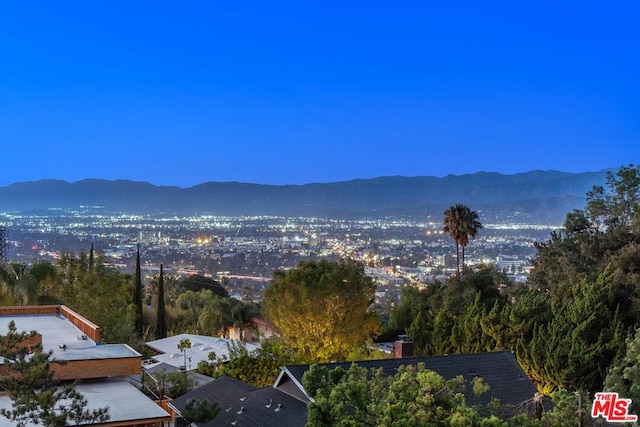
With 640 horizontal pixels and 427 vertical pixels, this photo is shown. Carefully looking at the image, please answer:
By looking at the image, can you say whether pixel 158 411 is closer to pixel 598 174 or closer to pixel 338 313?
pixel 338 313

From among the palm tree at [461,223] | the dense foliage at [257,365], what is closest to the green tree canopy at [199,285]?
the palm tree at [461,223]

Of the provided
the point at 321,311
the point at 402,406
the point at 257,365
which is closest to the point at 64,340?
the point at 257,365

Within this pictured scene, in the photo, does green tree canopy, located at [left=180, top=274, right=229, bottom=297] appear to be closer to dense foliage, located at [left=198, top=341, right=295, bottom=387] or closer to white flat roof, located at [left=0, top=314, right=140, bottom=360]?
dense foliage, located at [left=198, top=341, right=295, bottom=387]

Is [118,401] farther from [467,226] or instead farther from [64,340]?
[467,226]

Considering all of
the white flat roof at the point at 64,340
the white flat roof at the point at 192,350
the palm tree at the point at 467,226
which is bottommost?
the white flat roof at the point at 192,350

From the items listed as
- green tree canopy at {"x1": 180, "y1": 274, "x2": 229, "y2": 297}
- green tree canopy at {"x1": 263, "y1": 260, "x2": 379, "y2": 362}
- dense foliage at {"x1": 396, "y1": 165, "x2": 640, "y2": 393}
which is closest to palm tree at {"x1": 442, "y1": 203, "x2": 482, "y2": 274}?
dense foliage at {"x1": 396, "y1": 165, "x2": 640, "y2": 393}
